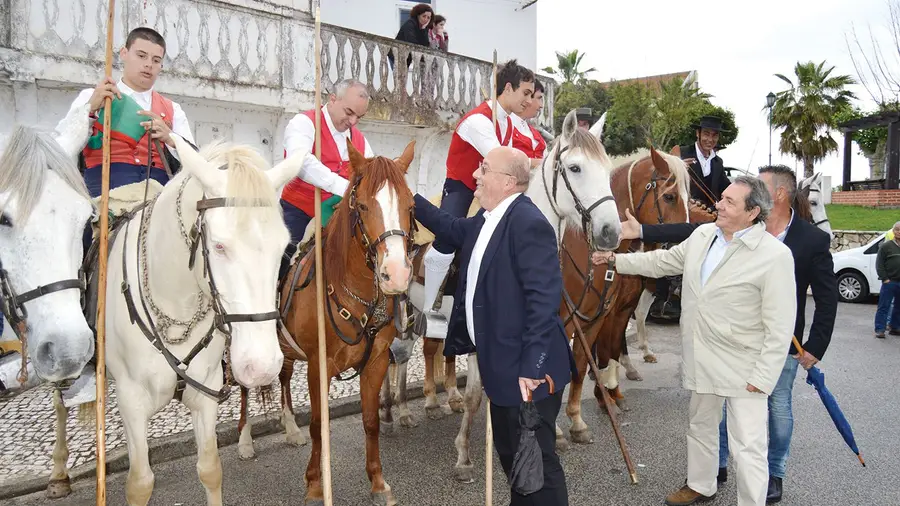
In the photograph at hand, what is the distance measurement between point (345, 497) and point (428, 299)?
156cm

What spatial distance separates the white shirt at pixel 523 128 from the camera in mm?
5336

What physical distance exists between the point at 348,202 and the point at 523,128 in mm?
2177

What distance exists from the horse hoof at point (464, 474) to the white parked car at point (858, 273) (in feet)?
45.3

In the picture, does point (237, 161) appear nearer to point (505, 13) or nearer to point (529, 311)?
point (529, 311)

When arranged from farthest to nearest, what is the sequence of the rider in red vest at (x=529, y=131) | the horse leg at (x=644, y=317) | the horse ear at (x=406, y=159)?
the horse leg at (x=644, y=317) → the rider in red vest at (x=529, y=131) → the horse ear at (x=406, y=159)

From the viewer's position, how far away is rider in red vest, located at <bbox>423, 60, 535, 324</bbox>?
15.5 feet

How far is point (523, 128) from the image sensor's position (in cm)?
546

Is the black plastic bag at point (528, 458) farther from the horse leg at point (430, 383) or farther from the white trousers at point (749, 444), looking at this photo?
the horse leg at point (430, 383)

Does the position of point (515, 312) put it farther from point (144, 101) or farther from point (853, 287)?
point (853, 287)

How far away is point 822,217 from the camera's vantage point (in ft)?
22.8

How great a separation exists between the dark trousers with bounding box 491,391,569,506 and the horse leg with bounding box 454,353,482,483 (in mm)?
1403

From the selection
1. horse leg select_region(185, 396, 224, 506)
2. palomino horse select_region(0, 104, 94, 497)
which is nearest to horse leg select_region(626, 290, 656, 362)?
horse leg select_region(185, 396, 224, 506)

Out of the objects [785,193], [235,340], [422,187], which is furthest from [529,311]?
[422,187]

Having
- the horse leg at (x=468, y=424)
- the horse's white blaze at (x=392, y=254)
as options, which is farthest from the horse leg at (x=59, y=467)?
the horse leg at (x=468, y=424)
